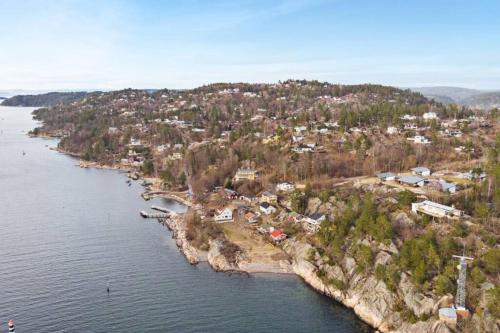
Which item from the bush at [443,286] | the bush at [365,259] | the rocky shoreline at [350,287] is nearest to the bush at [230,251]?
the rocky shoreline at [350,287]

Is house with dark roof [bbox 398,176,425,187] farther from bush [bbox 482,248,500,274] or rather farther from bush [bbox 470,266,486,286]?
bush [bbox 470,266,486,286]

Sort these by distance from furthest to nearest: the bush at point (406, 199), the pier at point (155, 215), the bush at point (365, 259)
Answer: the pier at point (155, 215)
the bush at point (406, 199)
the bush at point (365, 259)

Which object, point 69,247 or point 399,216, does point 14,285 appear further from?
point 399,216

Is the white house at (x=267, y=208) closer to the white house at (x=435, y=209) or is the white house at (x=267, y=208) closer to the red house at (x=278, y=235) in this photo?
the red house at (x=278, y=235)

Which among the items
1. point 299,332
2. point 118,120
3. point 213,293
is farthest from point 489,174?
point 118,120

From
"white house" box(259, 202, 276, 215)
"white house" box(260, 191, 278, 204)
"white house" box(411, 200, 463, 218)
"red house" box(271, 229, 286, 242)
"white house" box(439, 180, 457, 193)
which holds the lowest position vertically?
"red house" box(271, 229, 286, 242)

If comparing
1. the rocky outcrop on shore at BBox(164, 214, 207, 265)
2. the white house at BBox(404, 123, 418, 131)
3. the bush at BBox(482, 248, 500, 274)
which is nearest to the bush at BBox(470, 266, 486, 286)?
the bush at BBox(482, 248, 500, 274)

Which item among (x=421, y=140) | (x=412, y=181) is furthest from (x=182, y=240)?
(x=421, y=140)
